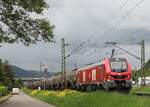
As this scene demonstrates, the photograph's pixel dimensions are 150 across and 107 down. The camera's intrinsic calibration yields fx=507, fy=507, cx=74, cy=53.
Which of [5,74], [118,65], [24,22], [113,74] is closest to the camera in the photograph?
[24,22]

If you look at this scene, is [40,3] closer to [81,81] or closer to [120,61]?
[120,61]

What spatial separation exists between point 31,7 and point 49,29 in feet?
5.67

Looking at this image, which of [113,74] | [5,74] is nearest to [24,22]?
[113,74]

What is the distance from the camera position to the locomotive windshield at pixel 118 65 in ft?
146

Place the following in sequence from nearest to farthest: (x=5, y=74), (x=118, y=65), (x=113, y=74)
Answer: (x=113, y=74) < (x=118, y=65) < (x=5, y=74)

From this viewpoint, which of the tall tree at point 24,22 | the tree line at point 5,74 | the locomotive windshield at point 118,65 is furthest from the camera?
the tree line at point 5,74

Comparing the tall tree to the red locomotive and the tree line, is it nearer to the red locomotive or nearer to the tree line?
the red locomotive

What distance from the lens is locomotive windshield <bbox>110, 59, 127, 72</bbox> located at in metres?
44.4

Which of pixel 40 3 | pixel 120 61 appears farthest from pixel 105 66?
pixel 40 3

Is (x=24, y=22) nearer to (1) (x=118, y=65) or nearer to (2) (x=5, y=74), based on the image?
(1) (x=118, y=65)

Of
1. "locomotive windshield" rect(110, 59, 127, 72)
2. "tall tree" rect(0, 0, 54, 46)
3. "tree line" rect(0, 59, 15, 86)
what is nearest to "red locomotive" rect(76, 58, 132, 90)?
"locomotive windshield" rect(110, 59, 127, 72)

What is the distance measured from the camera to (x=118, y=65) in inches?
1770

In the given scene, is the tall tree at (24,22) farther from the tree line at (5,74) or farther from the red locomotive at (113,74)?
the tree line at (5,74)

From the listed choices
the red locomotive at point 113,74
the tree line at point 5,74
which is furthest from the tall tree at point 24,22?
the tree line at point 5,74
